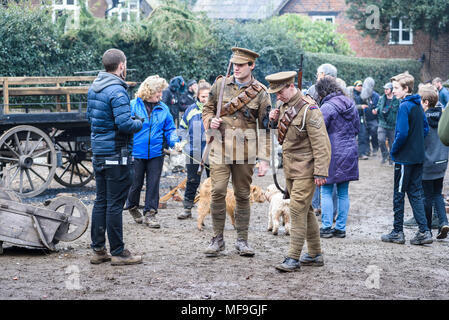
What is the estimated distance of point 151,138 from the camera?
25.9 feet

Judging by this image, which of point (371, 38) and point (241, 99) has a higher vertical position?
point (371, 38)

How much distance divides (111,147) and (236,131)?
1.29 meters

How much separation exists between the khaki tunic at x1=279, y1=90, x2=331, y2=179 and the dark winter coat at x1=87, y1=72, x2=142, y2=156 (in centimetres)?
142

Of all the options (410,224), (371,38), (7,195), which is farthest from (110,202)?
(371,38)

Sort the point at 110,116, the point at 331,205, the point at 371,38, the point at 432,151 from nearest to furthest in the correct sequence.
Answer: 1. the point at 110,116
2. the point at 331,205
3. the point at 432,151
4. the point at 371,38

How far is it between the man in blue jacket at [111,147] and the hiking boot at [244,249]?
1128 mm

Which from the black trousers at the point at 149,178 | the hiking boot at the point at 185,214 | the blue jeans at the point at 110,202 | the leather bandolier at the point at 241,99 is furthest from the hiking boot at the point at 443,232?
the blue jeans at the point at 110,202

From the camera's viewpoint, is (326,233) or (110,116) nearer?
(110,116)

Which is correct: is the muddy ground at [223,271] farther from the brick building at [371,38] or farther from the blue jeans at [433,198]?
the brick building at [371,38]

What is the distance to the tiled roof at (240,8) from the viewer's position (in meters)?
32.7

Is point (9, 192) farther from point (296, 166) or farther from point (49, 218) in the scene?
point (296, 166)

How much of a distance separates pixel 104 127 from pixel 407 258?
338 cm

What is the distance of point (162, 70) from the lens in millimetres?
17078

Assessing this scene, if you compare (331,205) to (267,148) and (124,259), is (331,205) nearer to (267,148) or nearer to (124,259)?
(267,148)
